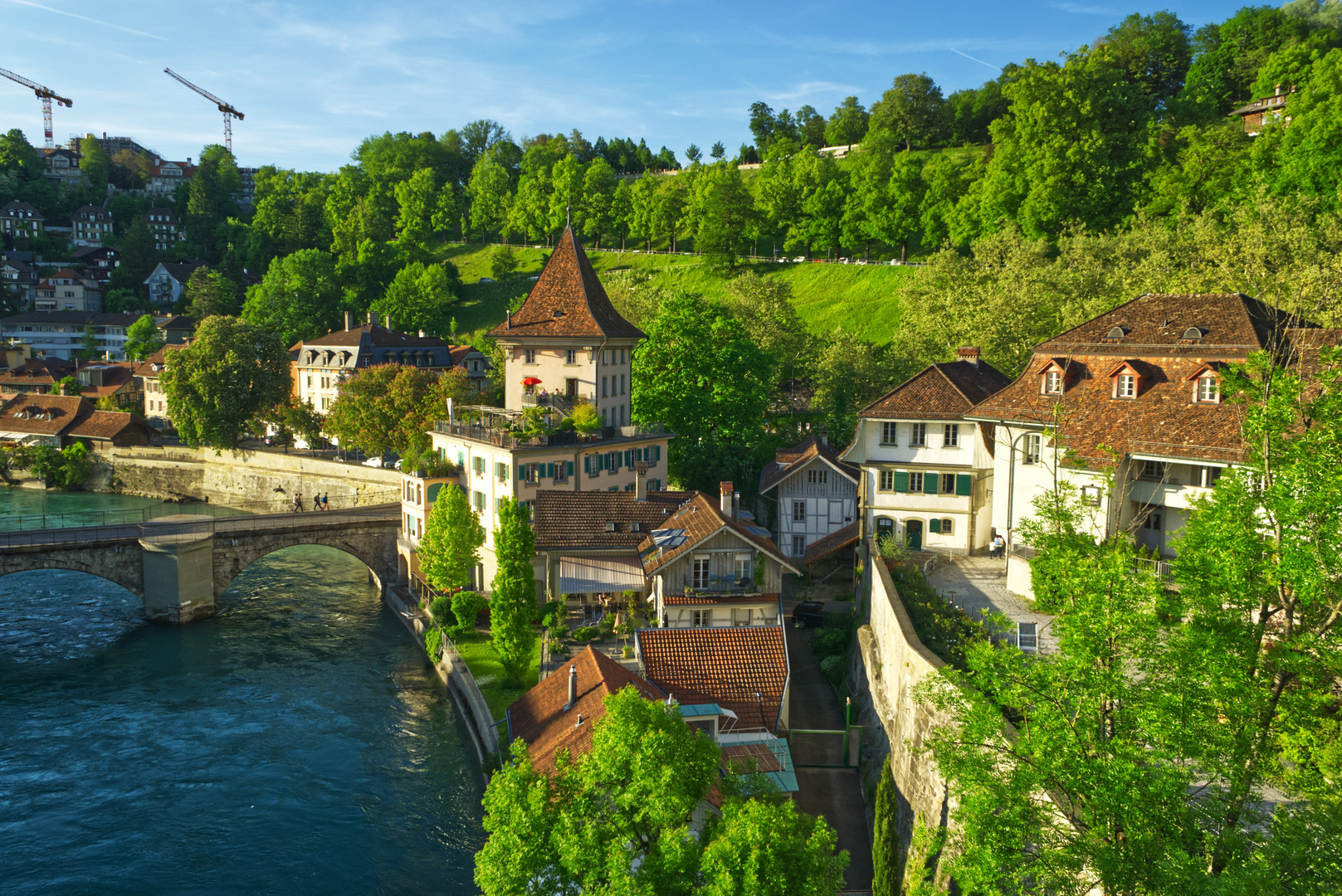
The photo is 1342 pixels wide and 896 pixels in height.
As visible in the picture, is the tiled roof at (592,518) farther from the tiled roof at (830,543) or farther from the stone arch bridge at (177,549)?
the stone arch bridge at (177,549)

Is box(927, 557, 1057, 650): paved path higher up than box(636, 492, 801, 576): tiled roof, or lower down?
lower down

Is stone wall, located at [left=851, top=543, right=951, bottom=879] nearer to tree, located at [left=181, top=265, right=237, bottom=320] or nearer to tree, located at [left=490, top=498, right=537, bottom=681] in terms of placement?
tree, located at [left=490, top=498, right=537, bottom=681]

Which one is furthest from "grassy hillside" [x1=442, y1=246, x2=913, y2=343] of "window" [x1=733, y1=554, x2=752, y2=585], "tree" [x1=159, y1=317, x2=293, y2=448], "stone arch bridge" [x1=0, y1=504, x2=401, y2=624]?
"window" [x1=733, y1=554, x2=752, y2=585]

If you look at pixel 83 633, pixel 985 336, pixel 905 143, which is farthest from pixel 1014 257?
→ pixel 905 143

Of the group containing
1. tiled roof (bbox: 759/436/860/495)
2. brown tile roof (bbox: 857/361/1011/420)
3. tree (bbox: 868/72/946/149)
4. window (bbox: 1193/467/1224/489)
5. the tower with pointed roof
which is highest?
tree (bbox: 868/72/946/149)

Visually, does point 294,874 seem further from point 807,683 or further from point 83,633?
point 83,633

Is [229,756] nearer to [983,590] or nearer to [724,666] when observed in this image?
[724,666]

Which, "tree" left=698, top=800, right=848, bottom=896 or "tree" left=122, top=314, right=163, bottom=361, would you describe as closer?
"tree" left=698, top=800, right=848, bottom=896

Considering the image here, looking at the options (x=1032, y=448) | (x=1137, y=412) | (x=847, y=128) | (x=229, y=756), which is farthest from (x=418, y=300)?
(x=1137, y=412)
